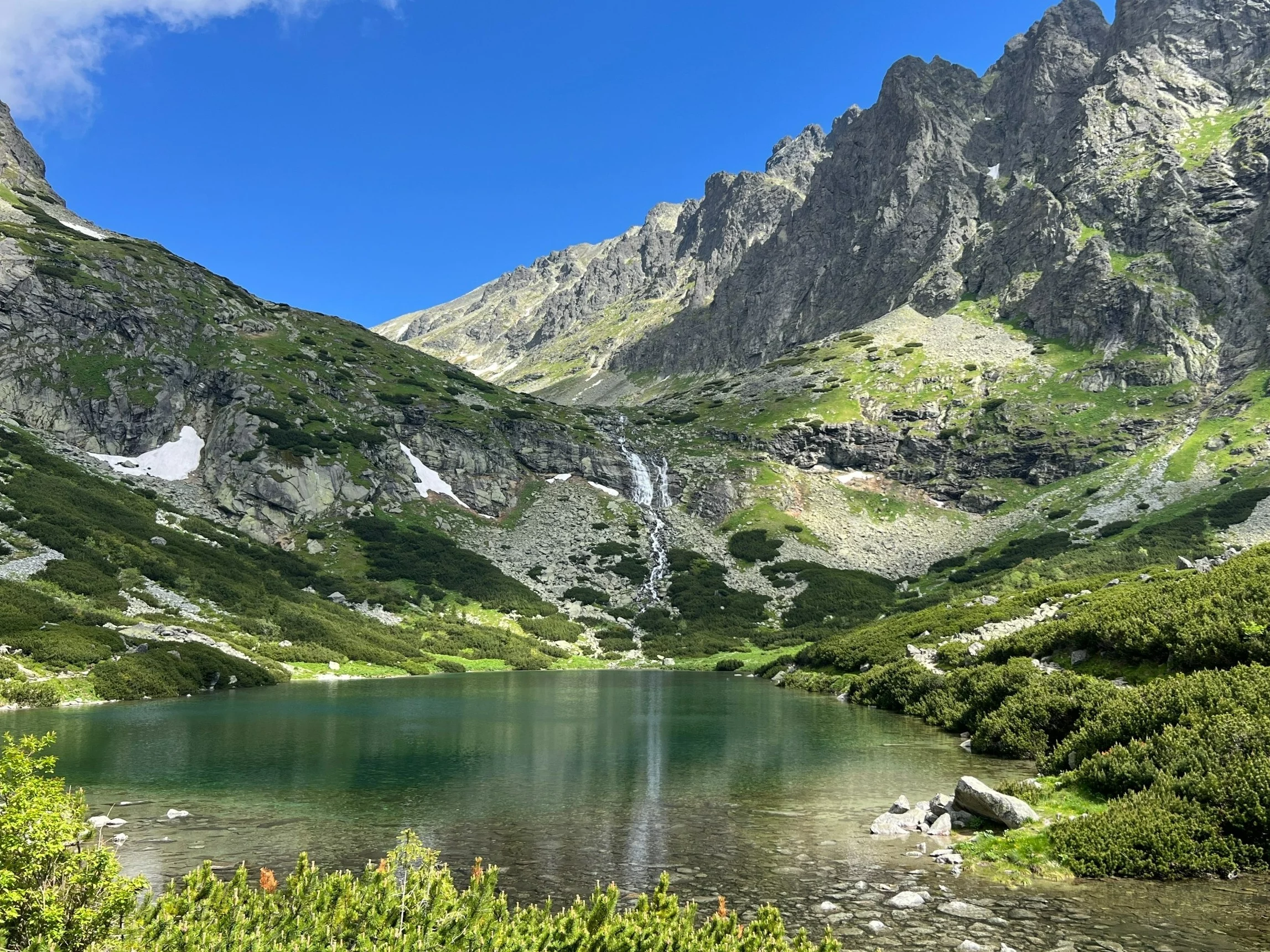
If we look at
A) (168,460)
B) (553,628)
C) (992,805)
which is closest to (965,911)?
(992,805)

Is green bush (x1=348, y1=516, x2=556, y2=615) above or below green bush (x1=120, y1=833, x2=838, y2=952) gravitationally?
above

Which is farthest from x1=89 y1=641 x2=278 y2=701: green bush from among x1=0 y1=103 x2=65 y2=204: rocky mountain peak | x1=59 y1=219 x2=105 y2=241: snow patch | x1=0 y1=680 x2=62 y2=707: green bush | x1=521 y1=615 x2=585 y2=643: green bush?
x1=0 y1=103 x2=65 y2=204: rocky mountain peak

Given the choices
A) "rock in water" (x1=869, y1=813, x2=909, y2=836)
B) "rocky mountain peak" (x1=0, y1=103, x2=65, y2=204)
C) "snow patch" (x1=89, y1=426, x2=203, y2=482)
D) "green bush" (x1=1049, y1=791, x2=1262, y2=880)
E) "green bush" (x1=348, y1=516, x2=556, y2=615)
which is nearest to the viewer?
"green bush" (x1=1049, y1=791, x2=1262, y2=880)

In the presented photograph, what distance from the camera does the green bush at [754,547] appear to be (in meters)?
117

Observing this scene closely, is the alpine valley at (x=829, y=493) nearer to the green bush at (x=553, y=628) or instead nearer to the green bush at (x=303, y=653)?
the green bush at (x=303, y=653)

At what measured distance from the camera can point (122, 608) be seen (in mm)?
58562

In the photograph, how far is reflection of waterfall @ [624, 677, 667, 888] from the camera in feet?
47.1

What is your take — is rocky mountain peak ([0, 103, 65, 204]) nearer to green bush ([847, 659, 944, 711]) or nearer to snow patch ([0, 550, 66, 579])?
snow patch ([0, 550, 66, 579])

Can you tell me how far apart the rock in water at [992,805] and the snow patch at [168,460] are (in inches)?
4670

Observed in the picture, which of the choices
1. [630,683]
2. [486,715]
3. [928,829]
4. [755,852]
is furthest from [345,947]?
[630,683]

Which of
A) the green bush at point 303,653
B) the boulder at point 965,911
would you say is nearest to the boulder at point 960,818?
the boulder at point 965,911

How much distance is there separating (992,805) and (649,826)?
7.88 meters

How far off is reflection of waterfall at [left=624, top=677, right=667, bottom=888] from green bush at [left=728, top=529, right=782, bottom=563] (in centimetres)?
8742

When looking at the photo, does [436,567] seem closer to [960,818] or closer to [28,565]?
[28,565]
